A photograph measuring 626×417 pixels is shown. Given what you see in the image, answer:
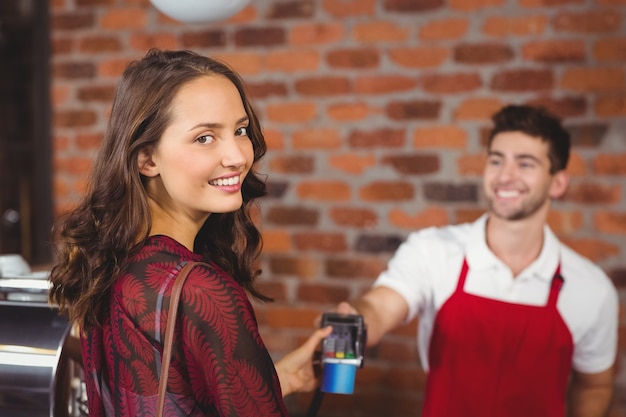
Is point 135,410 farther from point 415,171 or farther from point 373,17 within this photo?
point 373,17

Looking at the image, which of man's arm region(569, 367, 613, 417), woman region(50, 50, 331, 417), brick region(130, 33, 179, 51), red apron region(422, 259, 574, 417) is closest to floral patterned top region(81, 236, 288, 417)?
woman region(50, 50, 331, 417)

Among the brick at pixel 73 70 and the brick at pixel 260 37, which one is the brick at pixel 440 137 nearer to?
the brick at pixel 260 37

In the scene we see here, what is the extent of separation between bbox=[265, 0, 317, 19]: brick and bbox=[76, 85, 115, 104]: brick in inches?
21.7

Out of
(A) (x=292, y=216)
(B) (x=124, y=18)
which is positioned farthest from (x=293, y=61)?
(B) (x=124, y=18)

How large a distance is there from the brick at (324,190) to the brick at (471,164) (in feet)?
1.02

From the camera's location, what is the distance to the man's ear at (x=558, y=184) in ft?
5.47

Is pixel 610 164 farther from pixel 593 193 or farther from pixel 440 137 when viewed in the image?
pixel 440 137

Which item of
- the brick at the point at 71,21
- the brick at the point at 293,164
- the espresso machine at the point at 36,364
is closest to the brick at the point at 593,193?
the brick at the point at 293,164

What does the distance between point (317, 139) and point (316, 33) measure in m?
0.29

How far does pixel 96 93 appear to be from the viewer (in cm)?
214

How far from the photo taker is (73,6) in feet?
7.06

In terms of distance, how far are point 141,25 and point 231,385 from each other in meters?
1.58

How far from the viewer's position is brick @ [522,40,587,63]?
68.8 inches

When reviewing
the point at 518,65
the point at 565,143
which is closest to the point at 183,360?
the point at 565,143
